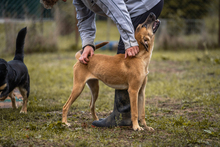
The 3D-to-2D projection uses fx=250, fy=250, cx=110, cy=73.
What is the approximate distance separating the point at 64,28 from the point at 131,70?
980 centimetres

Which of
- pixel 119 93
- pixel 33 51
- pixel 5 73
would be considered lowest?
pixel 33 51

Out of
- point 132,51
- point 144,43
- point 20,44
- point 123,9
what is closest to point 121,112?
point 132,51

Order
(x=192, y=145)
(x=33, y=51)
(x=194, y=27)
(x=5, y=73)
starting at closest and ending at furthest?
1. (x=192, y=145)
2. (x=5, y=73)
3. (x=33, y=51)
4. (x=194, y=27)

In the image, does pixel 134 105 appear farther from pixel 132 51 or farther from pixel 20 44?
pixel 20 44

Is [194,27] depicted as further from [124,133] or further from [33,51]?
[124,133]

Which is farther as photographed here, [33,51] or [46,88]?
[33,51]

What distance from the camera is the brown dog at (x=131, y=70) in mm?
2955

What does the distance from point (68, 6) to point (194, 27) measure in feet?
20.9

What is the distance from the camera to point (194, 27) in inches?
488

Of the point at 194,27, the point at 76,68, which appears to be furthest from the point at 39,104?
the point at 194,27

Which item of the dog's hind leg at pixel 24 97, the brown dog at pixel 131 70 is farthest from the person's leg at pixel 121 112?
the dog's hind leg at pixel 24 97

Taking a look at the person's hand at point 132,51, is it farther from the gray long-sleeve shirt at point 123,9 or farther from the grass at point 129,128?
the grass at point 129,128

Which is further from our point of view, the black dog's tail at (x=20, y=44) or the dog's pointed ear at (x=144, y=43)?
the black dog's tail at (x=20, y=44)

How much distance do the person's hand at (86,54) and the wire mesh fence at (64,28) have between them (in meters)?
7.38
